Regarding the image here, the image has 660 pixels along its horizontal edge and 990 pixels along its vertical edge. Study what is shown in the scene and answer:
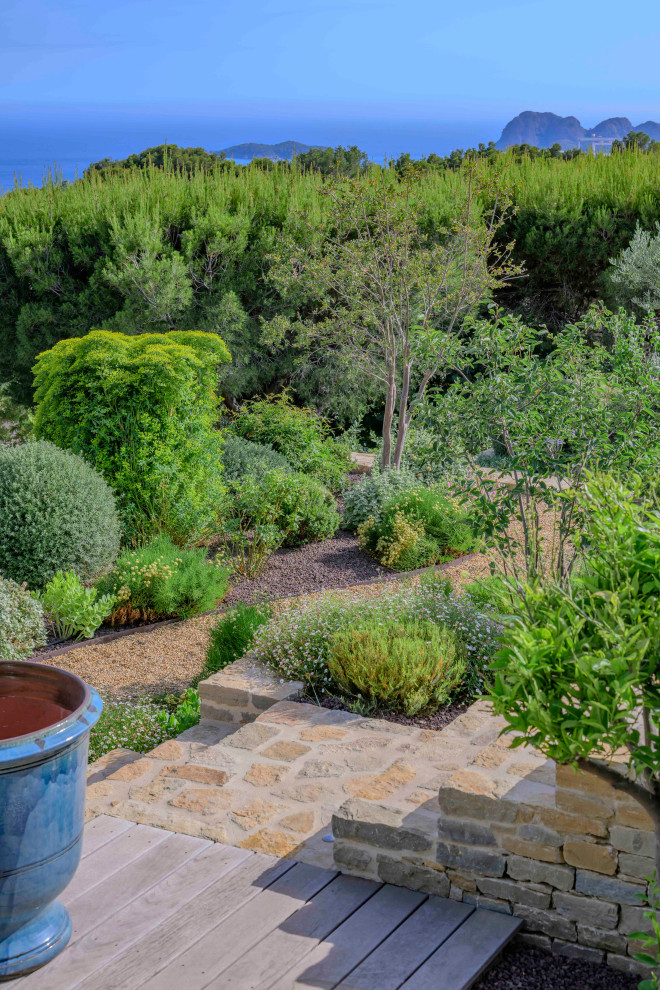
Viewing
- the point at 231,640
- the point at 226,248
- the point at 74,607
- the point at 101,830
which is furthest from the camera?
the point at 226,248

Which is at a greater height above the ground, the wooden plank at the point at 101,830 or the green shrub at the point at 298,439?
the green shrub at the point at 298,439

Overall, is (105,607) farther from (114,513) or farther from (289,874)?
(289,874)

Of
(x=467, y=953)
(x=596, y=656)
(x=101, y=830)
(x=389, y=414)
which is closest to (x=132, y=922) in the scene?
(x=101, y=830)

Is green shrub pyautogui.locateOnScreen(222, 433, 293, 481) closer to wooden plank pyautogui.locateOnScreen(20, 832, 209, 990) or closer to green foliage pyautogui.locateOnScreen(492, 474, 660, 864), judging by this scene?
wooden plank pyautogui.locateOnScreen(20, 832, 209, 990)

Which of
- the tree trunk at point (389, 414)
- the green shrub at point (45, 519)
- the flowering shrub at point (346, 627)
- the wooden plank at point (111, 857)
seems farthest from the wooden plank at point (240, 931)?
the tree trunk at point (389, 414)

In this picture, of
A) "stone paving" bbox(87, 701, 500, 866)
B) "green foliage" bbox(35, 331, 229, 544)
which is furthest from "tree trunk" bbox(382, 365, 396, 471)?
"stone paving" bbox(87, 701, 500, 866)

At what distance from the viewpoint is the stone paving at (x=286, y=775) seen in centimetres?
370

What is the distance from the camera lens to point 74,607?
6410 millimetres

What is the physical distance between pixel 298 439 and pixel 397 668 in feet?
17.4

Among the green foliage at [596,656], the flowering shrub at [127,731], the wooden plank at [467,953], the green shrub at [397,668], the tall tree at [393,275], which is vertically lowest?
the flowering shrub at [127,731]

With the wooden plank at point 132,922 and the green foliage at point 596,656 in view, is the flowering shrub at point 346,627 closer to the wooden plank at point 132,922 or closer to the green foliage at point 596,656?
the wooden plank at point 132,922

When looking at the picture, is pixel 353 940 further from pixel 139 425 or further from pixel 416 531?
pixel 139 425

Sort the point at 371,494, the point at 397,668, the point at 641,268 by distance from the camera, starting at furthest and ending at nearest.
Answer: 1. the point at 641,268
2. the point at 371,494
3. the point at 397,668

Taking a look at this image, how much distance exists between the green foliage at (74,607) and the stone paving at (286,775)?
1.86 m
